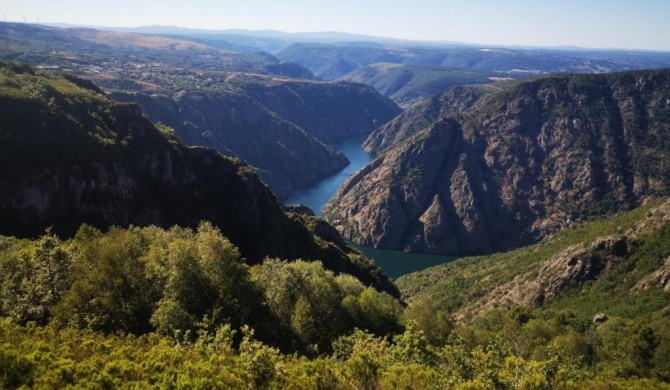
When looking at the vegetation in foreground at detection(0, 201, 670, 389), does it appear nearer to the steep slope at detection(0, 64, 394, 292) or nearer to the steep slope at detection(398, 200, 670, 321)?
the steep slope at detection(398, 200, 670, 321)

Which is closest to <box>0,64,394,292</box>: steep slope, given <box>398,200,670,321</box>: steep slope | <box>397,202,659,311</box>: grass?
<box>397,202,659,311</box>: grass

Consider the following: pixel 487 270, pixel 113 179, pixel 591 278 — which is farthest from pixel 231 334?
pixel 487 270

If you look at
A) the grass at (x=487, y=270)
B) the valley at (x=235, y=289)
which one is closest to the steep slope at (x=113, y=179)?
the valley at (x=235, y=289)

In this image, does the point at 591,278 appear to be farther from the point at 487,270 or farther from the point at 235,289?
the point at 235,289

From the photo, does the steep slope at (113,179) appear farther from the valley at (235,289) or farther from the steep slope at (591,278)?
the steep slope at (591,278)

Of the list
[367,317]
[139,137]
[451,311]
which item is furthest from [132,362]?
[451,311]
